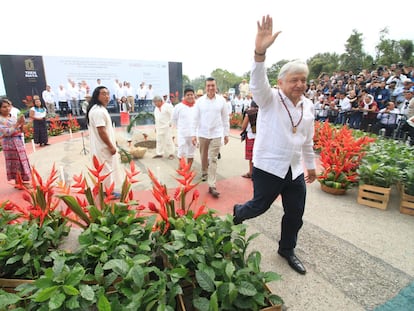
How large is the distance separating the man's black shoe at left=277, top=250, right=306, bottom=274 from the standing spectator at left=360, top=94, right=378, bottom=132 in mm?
7500

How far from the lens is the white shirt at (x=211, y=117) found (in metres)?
3.88

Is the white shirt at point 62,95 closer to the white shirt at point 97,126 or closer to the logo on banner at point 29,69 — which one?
the logo on banner at point 29,69

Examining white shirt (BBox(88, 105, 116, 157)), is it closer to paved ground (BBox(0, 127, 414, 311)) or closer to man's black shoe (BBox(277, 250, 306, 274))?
Answer: paved ground (BBox(0, 127, 414, 311))

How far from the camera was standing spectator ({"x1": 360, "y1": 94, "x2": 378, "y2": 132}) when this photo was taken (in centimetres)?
817

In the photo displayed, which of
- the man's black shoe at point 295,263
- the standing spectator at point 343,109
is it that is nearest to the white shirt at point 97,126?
the man's black shoe at point 295,263

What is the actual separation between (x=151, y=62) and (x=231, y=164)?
41.3 ft

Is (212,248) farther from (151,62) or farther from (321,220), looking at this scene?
(151,62)

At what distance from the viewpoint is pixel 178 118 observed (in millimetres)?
5324

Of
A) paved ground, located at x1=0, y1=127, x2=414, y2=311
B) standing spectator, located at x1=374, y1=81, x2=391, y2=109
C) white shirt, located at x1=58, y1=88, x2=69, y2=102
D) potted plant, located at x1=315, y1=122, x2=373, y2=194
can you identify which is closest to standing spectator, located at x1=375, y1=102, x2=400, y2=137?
standing spectator, located at x1=374, y1=81, x2=391, y2=109

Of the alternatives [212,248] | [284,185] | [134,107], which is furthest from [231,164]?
[134,107]

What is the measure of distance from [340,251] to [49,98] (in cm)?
1463

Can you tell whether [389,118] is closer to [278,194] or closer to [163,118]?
[163,118]

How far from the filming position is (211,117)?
3.88 metres

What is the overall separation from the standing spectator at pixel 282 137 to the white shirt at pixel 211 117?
74.1 inches
